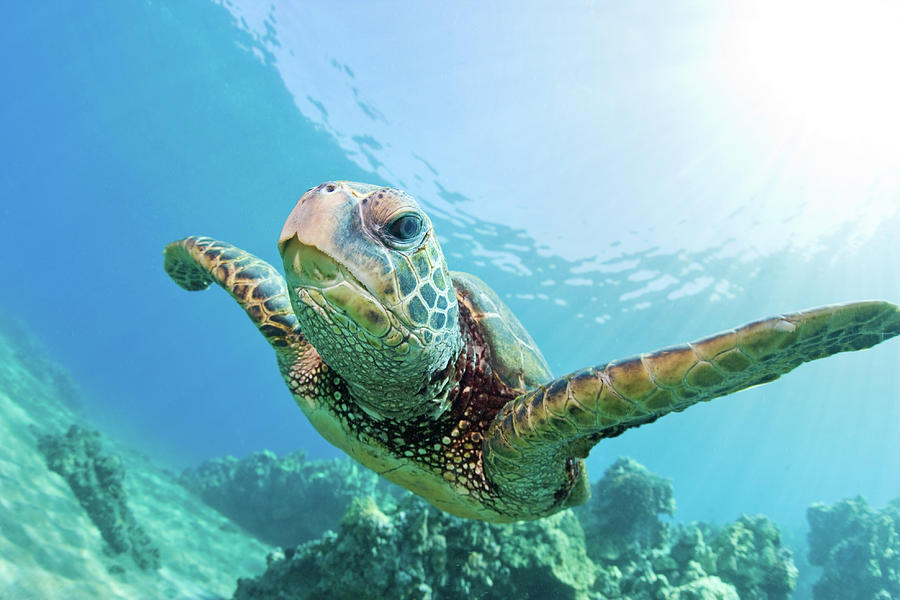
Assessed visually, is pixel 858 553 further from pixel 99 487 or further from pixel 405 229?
pixel 99 487

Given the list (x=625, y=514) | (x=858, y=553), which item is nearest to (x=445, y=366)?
(x=625, y=514)

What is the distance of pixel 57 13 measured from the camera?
29.5 metres

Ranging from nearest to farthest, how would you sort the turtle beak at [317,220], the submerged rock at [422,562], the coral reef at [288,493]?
the turtle beak at [317,220]
the submerged rock at [422,562]
the coral reef at [288,493]

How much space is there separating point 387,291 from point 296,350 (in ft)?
4.90

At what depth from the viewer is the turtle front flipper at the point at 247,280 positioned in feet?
8.63

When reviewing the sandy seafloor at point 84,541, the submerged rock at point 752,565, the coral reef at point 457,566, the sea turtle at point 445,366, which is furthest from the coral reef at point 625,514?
the sandy seafloor at point 84,541

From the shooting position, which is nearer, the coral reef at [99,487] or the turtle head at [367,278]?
the turtle head at [367,278]

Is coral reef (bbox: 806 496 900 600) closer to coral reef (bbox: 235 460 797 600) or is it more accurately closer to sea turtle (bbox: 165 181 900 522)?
coral reef (bbox: 235 460 797 600)

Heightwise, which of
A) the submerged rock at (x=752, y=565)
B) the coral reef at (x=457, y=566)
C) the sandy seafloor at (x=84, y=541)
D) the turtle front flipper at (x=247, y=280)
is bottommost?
the sandy seafloor at (x=84, y=541)

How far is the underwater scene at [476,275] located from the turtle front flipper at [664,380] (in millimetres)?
12

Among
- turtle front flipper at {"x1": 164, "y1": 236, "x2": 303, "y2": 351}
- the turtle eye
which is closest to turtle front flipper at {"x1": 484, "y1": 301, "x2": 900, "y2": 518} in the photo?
the turtle eye

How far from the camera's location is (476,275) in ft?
65.2

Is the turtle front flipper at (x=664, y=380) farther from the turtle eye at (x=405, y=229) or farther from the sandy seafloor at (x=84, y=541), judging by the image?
the sandy seafloor at (x=84, y=541)

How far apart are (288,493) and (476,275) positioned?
12432 millimetres
